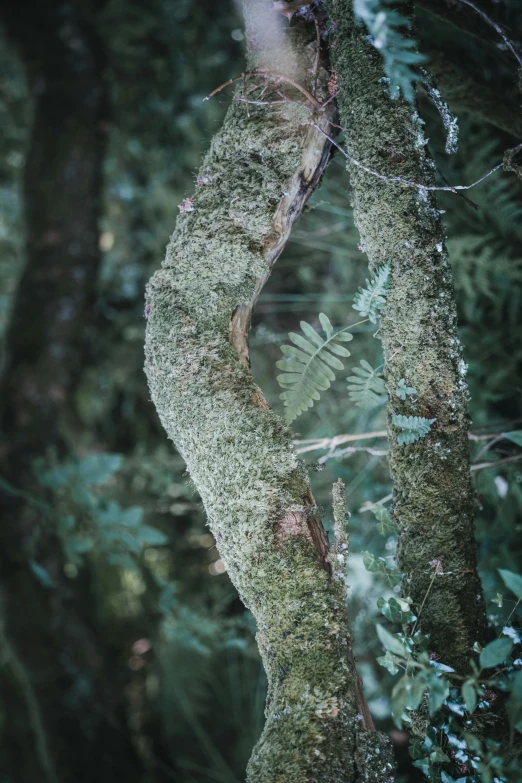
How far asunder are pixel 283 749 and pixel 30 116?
9.82 ft

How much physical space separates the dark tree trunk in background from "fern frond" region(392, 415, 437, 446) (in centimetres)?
175

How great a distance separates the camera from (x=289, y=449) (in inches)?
35.3

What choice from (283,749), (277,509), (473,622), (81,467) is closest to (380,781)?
(283,749)

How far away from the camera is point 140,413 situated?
10.7ft

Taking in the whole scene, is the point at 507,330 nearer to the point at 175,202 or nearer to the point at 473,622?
the point at 473,622

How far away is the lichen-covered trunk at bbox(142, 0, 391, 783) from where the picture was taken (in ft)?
2.58

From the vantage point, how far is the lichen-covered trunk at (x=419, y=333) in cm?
89

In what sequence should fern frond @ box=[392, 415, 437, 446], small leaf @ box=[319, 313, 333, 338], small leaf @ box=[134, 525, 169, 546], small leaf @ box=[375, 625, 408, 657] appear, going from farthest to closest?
small leaf @ box=[134, 525, 169, 546] → small leaf @ box=[319, 313, 333, 338] → fern frond @ box=[392, 415, 437, 446] → small leaf @ box=[375, 625, 408, 657]

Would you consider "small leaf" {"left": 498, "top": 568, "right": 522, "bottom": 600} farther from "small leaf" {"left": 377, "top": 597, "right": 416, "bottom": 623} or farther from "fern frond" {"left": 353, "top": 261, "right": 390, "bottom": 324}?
"fern frond" {"left": 353, "top": 261, "right": 390, "bottom": 324}

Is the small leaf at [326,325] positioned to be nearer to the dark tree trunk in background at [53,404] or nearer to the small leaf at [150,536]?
the small leaf at [150,536]

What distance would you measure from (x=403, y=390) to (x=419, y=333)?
0.35 feet

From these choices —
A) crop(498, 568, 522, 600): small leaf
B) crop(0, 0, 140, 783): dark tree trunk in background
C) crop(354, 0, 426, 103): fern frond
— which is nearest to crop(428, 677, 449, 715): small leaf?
crop(498, 568, 522, 600): small leaf

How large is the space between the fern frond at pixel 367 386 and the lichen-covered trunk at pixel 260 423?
23cm

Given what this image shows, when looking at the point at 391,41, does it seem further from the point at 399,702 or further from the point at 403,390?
the point at 399,702
